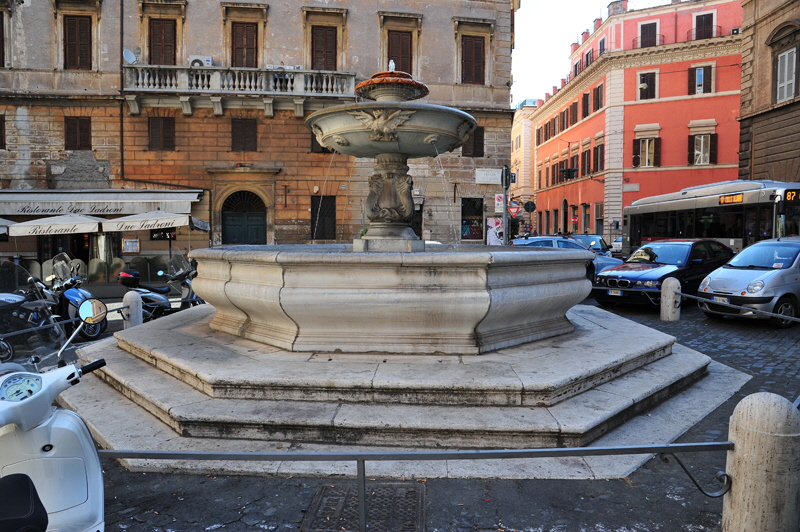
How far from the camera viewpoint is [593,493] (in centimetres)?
323

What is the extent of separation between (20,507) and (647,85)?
3927 cm

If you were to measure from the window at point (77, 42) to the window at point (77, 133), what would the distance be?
1.94m

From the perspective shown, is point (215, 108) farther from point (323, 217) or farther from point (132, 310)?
point (132, 310)

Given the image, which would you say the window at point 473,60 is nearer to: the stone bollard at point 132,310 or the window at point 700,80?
the window at point 700,80

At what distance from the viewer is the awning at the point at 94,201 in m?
19.8

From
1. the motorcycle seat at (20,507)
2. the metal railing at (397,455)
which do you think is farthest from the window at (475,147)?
the motorcycle seat at (20,507)

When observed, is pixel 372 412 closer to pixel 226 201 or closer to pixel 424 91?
pixel 424 91

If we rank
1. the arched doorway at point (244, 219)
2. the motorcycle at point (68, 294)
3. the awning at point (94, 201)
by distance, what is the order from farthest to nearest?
the arched doorway at point (244, 219) → the awning at point (94, 201) → the motorcycle at point (68, 294)

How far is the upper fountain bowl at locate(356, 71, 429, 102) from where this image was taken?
7484mm

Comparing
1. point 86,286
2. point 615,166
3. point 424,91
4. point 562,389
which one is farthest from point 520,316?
point 615,166

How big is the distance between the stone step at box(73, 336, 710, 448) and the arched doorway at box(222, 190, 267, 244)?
18.7m

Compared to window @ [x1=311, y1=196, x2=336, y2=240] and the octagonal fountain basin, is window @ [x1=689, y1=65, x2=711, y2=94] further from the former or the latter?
the octagonal fountain basin

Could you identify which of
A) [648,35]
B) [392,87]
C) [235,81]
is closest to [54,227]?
[235,81]

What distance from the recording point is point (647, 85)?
3531 cm
